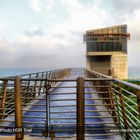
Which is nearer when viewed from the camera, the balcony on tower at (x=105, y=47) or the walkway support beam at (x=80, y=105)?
the walkway support beam at (x=80, y=105)

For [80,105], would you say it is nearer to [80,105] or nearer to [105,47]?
[80,105]

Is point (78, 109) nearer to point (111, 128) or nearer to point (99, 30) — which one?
point (111, 128)

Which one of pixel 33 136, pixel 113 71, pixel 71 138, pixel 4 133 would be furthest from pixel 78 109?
pixel 113 71

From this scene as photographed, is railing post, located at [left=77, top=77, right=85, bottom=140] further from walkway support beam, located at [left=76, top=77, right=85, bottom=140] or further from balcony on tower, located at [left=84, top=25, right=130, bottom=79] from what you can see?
balcony on tower, located at [left=84, top=25, right=130, bottom=79]

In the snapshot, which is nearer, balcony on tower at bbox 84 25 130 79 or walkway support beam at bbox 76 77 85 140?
walkway support beam at bbox 76 77 85 140

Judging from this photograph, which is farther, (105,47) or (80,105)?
(105,47)

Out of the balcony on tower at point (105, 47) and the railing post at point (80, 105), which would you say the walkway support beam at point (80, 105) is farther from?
the balcony on tower at point (105, 47)

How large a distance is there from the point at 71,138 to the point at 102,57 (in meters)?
52.9

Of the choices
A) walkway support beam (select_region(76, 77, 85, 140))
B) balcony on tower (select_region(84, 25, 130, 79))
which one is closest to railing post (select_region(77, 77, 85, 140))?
walkway support beam (select_region(76, 77, 85, 140))

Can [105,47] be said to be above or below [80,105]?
above

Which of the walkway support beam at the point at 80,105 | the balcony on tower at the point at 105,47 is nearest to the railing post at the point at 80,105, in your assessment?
the walkway support beam at the point at 80,105

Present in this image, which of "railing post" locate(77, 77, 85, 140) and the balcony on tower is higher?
the balcony on tower

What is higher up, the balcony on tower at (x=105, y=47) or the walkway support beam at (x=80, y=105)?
the balcony on tower at (x=105, y=47)

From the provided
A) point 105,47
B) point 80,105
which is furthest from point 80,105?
point 105,47
